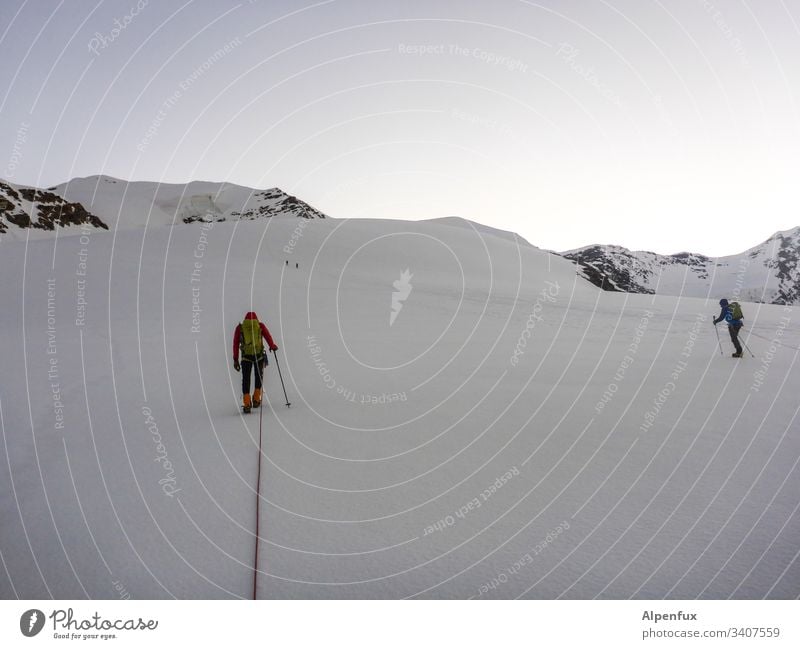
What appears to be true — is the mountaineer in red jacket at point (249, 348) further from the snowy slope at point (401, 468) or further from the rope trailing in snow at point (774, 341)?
the rope trailing in snow at point (774, 341)

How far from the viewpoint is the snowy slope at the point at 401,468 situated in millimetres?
3645

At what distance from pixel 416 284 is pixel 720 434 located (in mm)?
28297

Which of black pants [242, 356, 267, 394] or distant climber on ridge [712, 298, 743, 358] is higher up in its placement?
distant climber on ridge [712, 298, 743, 358]

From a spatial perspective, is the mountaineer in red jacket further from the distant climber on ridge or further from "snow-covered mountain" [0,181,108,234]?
Result: "snow-covered mountain" [0,181,108,234]

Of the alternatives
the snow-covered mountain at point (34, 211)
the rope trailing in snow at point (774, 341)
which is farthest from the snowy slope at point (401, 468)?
the snow-covered mountain at point (34, 211)

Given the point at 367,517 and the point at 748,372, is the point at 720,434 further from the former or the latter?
the point at 748,372

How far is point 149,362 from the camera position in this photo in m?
12.8

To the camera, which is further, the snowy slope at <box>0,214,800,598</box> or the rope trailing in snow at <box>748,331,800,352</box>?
the rope trailing in snow at <box>748,331,800,352</box>

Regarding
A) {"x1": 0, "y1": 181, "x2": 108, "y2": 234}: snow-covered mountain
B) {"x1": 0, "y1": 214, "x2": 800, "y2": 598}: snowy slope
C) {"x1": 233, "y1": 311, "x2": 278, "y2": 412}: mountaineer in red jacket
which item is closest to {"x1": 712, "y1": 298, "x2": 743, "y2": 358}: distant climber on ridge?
{"x1": 0, "y1": 214, "x2": 800, "y2": 598}: snowy slope

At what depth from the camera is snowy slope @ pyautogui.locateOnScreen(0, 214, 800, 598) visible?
12.0 feet

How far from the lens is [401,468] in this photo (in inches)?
221

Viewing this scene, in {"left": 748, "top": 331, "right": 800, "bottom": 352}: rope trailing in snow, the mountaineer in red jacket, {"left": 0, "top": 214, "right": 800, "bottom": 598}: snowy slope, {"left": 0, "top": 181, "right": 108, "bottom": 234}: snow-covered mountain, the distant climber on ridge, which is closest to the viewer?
{"left": 0, "top": 214, "right": 800, "bottom": 598}: snowy slope

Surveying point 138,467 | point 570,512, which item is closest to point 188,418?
point 138,467

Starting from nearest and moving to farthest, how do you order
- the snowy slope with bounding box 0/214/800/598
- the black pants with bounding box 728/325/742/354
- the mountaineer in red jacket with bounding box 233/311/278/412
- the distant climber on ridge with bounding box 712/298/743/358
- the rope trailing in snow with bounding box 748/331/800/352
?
the snowy slope with bounding box 0/214/800/598, the mountaineer in red jacket with bounding box 233/311/278/412, the distant climber on ridge with bounding box 712/298/743/358, the black pants with bounding box 728/325/742/354, the rope trailing in snow with bounding box 748/331/800/352
